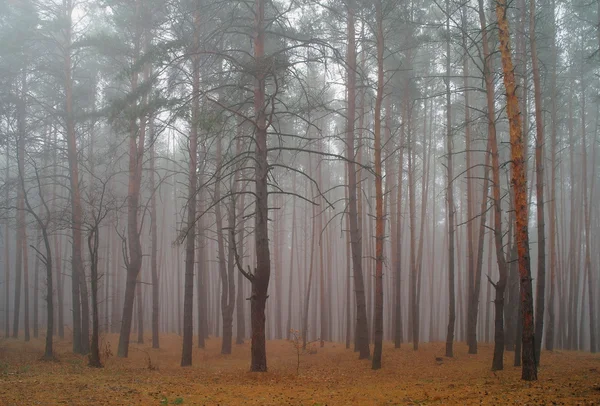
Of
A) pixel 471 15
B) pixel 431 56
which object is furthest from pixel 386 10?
pixel 431 56

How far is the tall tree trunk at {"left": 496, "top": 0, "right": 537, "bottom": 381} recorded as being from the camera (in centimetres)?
928

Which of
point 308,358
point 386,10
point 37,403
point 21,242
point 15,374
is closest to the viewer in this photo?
point 37,403

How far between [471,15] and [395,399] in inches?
575

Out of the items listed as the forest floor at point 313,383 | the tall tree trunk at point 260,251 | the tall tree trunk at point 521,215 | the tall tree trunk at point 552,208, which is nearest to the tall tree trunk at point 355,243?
the forest floor at point 313,383

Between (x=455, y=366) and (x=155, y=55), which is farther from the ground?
(x=155, y=55)

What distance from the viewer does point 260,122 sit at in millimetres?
11273

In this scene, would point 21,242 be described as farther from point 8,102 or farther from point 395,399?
point 395,399

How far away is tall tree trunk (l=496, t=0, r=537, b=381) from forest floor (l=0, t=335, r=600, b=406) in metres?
0.68

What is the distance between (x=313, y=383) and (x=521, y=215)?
5.72m

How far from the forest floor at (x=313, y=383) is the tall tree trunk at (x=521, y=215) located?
2.24ft

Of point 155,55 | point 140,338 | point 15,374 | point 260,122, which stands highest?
point 155,55

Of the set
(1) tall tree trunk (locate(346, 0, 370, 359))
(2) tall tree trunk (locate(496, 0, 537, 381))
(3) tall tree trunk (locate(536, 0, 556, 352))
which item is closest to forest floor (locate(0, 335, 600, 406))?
(2) tall tree trunk (locate(496, 0, 537, 381))

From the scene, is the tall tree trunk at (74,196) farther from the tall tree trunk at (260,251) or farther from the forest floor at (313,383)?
the tall tree trunk at (260,251)

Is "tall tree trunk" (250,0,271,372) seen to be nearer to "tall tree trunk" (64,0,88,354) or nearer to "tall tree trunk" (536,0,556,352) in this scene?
"tall tree trunk" (64,0,88,354)
